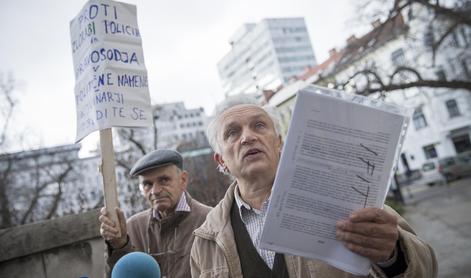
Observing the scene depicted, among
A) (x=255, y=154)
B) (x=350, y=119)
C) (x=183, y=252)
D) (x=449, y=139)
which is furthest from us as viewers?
(x=449, y=139)

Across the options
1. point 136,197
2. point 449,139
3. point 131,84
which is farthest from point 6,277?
point 449,139

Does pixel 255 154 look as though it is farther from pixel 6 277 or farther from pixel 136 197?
pixel 136 197

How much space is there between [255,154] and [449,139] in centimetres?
3570

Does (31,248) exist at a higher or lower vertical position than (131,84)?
lower

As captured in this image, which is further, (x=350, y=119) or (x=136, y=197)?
(x=136, y=197)

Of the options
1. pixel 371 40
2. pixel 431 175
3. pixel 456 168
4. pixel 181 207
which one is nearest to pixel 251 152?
pixel 181 207

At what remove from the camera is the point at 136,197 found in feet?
29.7

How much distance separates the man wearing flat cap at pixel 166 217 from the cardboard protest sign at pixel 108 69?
2.58 ft

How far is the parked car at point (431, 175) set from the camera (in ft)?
73.6

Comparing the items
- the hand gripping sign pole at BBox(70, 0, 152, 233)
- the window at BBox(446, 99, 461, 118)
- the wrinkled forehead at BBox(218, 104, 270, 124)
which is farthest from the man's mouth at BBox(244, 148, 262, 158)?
A: the window at BBox(446, 99, 461, 118)

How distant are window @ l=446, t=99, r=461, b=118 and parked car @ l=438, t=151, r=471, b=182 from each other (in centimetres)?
1089

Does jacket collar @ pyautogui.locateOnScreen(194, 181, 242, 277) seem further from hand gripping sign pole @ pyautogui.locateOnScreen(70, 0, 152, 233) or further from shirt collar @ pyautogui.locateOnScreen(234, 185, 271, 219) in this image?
hand gripping sign pole @ pyautogui.locateOnScreen(70, 0, 152, 233)

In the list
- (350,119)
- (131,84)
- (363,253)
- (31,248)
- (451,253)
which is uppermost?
(131,84)

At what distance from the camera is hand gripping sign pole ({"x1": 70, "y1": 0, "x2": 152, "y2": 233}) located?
221 cm
